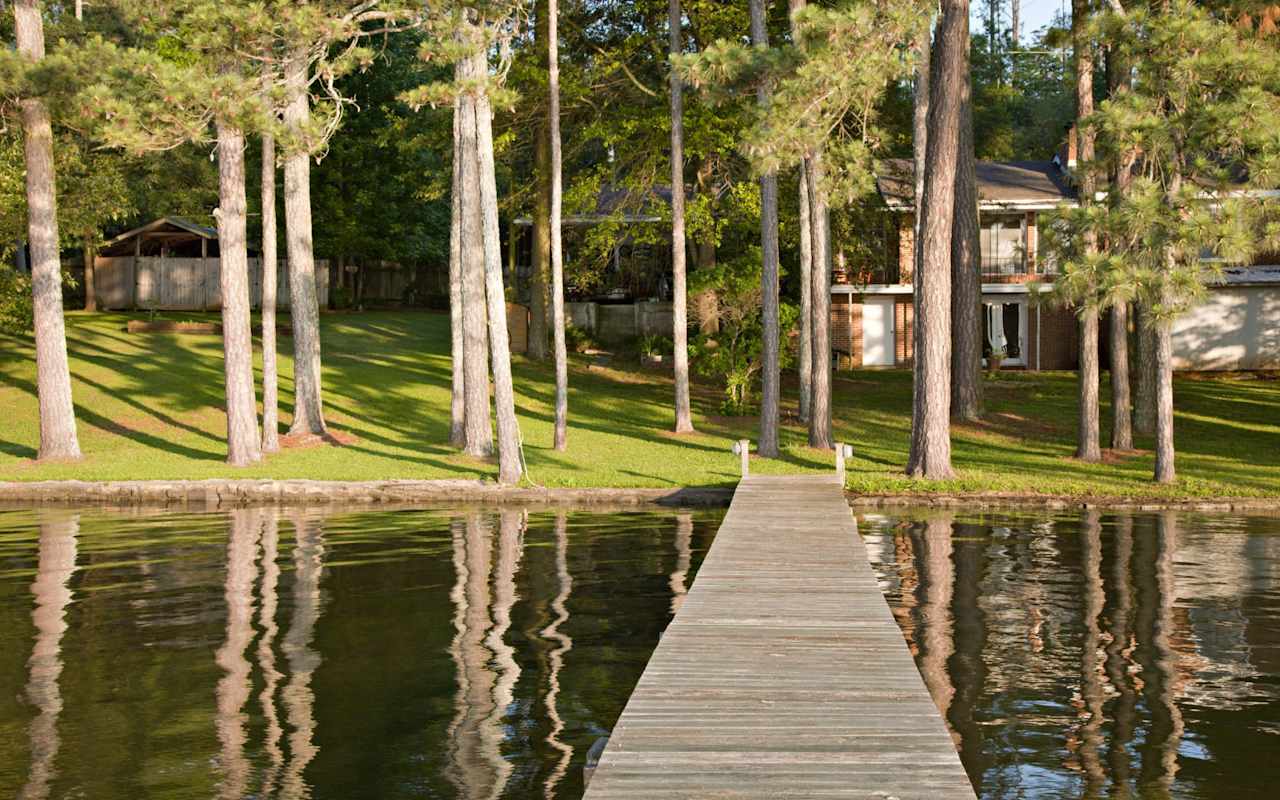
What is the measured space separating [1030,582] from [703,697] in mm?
8952

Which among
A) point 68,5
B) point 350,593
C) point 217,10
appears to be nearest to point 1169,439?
point 350,593

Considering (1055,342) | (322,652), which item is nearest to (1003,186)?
(1055,342)

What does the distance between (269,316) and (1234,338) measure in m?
32.3

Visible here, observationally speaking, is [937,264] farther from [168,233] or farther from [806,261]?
[168,233]

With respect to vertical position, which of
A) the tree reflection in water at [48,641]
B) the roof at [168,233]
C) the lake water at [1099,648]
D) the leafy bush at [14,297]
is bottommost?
the lake water at [1099,648]

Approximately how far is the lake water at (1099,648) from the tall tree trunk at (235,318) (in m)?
13.0

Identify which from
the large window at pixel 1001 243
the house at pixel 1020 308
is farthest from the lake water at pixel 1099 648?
the large window at pixel 1001 243

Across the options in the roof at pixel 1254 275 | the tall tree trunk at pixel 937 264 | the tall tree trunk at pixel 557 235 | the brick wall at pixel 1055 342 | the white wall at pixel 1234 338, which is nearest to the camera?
the tall tree trunk at pixel 937 264

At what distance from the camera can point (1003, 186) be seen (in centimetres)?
5081

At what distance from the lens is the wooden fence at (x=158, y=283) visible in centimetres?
5359

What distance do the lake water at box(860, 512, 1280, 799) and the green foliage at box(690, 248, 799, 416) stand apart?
14.6 m

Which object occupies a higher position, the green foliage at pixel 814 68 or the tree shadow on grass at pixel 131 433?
the green foliage at pixel 814 68

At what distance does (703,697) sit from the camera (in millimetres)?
10227

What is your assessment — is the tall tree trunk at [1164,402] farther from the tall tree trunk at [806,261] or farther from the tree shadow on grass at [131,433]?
the tree shadow on grass at [131,433]
